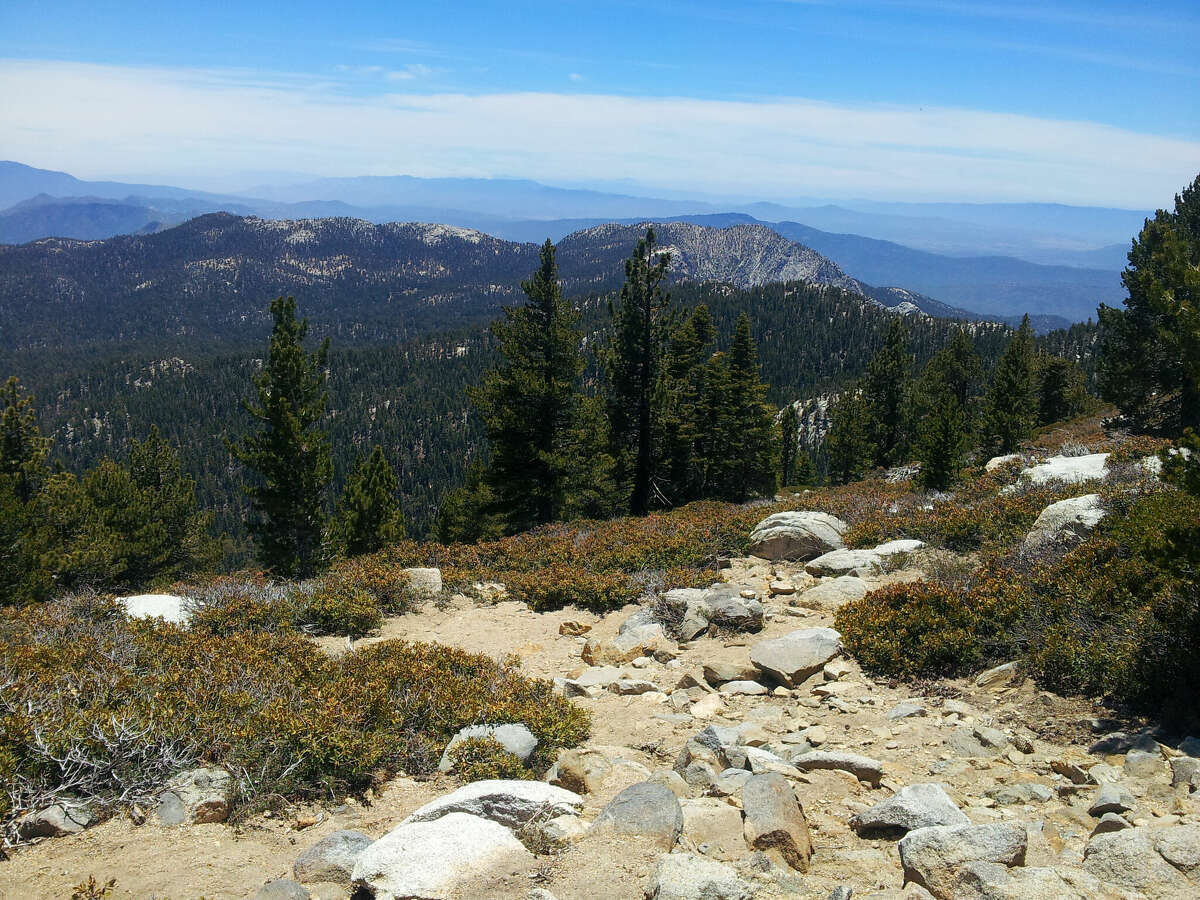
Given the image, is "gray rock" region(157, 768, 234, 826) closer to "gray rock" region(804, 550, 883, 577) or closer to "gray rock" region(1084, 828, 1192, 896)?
"gray rock" region(1084, 828, 1192, 896)

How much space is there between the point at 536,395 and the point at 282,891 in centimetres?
1945

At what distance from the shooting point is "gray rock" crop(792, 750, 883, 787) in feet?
17.6

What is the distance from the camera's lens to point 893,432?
44.4 m

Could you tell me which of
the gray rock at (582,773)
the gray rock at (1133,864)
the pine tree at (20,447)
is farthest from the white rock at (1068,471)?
the pine tree at (20,447)

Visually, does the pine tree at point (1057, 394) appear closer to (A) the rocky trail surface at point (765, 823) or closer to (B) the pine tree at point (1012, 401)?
(B) the pine tree at point (1012, 401)

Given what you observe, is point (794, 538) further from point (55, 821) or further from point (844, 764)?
point (55, 821)

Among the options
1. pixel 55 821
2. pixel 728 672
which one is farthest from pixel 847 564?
pixel 55 821

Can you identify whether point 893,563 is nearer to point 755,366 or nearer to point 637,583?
point 637,583

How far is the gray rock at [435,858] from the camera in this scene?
13.1ft

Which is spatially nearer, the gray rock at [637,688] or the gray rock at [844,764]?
the gray rock at [844,764]

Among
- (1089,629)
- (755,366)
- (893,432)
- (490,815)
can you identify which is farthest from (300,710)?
(893,432)

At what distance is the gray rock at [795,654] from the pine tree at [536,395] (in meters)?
15.5

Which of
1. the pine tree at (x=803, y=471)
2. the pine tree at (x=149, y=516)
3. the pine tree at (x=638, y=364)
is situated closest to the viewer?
the pine tree at (x=638, y=364)

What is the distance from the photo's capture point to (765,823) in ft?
14.5
